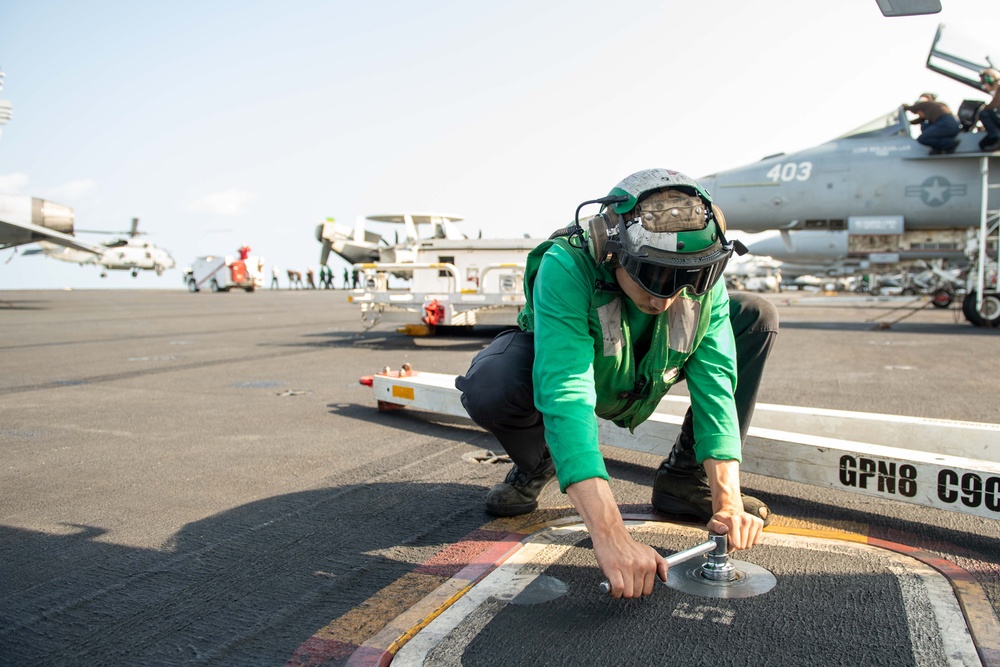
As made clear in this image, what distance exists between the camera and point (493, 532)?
2.67 m

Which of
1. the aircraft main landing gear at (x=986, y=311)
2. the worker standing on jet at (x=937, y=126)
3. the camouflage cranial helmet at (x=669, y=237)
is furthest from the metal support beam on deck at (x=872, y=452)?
the aircraft main landing gear at (x=986, y=311)

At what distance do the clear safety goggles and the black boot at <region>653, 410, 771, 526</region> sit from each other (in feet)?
3.27

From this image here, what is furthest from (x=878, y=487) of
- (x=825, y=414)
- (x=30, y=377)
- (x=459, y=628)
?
(x=30, y=377)

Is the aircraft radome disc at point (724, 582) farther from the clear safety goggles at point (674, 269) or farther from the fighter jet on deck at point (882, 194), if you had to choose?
the fighter jet on deck at point (882, 194)

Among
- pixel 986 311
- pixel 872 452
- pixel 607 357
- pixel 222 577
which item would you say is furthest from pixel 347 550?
pixel 986 311

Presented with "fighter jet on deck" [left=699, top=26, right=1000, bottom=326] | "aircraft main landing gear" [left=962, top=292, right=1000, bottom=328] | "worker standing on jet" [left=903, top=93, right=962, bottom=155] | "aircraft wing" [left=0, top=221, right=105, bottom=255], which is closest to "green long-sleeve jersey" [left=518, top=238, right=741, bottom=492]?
"fighter jet on deck" [left=699, top=26, right=1000, bottom=326]

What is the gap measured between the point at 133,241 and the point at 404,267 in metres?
44.0

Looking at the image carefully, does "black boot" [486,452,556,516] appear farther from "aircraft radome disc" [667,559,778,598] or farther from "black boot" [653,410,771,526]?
"aircraft radome disc" [667,559,778,598]

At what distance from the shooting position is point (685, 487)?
2793mm

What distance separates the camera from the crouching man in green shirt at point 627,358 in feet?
6.24

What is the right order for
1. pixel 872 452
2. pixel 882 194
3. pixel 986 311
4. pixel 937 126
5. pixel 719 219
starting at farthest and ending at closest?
pixel 882 194 → pixel 986 311 → pixel 937 126 → pixel 872 452 → pixel 719 219

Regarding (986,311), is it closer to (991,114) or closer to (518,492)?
(991,114)

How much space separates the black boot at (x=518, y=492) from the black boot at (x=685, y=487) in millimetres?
492

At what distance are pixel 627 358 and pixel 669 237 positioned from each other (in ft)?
1.74
